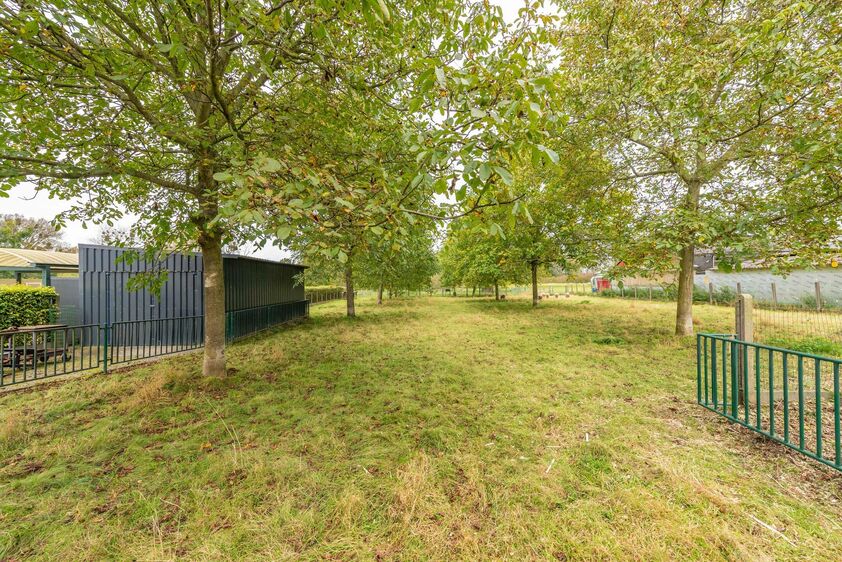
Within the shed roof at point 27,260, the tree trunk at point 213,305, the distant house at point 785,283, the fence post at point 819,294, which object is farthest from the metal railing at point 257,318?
the fence post at point 819,294

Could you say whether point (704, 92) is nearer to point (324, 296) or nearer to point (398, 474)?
point (398, 474)

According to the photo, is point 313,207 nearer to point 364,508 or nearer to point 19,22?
point 364,508

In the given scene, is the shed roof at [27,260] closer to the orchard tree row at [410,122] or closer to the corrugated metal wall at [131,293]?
the corrugated metal wall at [131,293]

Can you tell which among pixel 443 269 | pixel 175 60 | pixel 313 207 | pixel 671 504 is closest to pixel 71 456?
pixel 313 207

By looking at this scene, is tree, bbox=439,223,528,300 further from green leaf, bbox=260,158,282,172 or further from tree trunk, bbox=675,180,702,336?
green leaf, bbox=260,158,282,172

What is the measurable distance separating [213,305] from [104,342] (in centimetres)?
374

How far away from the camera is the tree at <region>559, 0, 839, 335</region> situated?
507cm

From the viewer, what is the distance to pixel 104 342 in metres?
6.88

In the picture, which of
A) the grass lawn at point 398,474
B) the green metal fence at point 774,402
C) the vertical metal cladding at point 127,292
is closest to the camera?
the grass lawn at point 398,474

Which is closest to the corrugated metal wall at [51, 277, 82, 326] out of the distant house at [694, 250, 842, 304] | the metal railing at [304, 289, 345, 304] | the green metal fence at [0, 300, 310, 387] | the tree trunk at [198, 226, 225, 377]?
the green metal fence at [0, 300, 310, 387]

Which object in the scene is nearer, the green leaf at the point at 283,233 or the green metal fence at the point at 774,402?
the green leaf at the point at 283,233

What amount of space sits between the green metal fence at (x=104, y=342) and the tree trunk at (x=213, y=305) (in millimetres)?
1921

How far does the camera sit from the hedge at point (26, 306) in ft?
26.8

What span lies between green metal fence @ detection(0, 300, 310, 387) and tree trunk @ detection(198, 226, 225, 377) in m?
1.92
